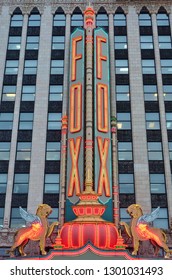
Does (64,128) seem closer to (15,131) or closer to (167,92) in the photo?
(15,131)

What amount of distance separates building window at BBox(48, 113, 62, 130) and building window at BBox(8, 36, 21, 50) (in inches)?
426

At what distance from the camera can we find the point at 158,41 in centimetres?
4869

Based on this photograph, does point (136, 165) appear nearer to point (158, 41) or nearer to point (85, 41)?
point (85, 41)

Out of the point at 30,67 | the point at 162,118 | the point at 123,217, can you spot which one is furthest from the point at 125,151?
the point at 30,67

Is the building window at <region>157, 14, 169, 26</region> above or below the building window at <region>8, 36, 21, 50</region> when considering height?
above

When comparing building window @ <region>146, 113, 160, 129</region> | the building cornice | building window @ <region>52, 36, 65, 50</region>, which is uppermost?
the building cornice

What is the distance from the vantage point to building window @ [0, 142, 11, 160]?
42.2 metres

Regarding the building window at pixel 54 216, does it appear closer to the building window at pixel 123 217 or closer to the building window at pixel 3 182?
the building window at pixel 3 182

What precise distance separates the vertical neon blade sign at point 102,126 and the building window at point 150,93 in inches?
299

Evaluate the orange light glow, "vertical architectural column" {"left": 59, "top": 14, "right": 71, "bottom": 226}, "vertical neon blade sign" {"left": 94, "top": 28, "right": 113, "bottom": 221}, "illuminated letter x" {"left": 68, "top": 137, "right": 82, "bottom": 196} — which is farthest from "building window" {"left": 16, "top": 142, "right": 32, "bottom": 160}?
the orange light glow

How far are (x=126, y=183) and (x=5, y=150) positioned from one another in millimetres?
13518

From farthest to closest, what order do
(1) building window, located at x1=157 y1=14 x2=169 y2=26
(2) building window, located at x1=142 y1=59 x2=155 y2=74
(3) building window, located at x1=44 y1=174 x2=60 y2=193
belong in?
(1) building window, located at x1=157 y1=14 x2=169 y2=26 < (2) building window, located at x1=142 y1=59 x2=155 y2=74 < (3) building window, located at x1=44 y1=174 x2=60 y2=193

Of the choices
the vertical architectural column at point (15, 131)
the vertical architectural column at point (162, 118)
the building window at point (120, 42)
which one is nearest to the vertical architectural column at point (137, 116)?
the building window at point (120, 42)

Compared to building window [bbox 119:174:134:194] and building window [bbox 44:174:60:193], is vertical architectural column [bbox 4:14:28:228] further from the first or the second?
building window [bbox 119:174:134:194]
